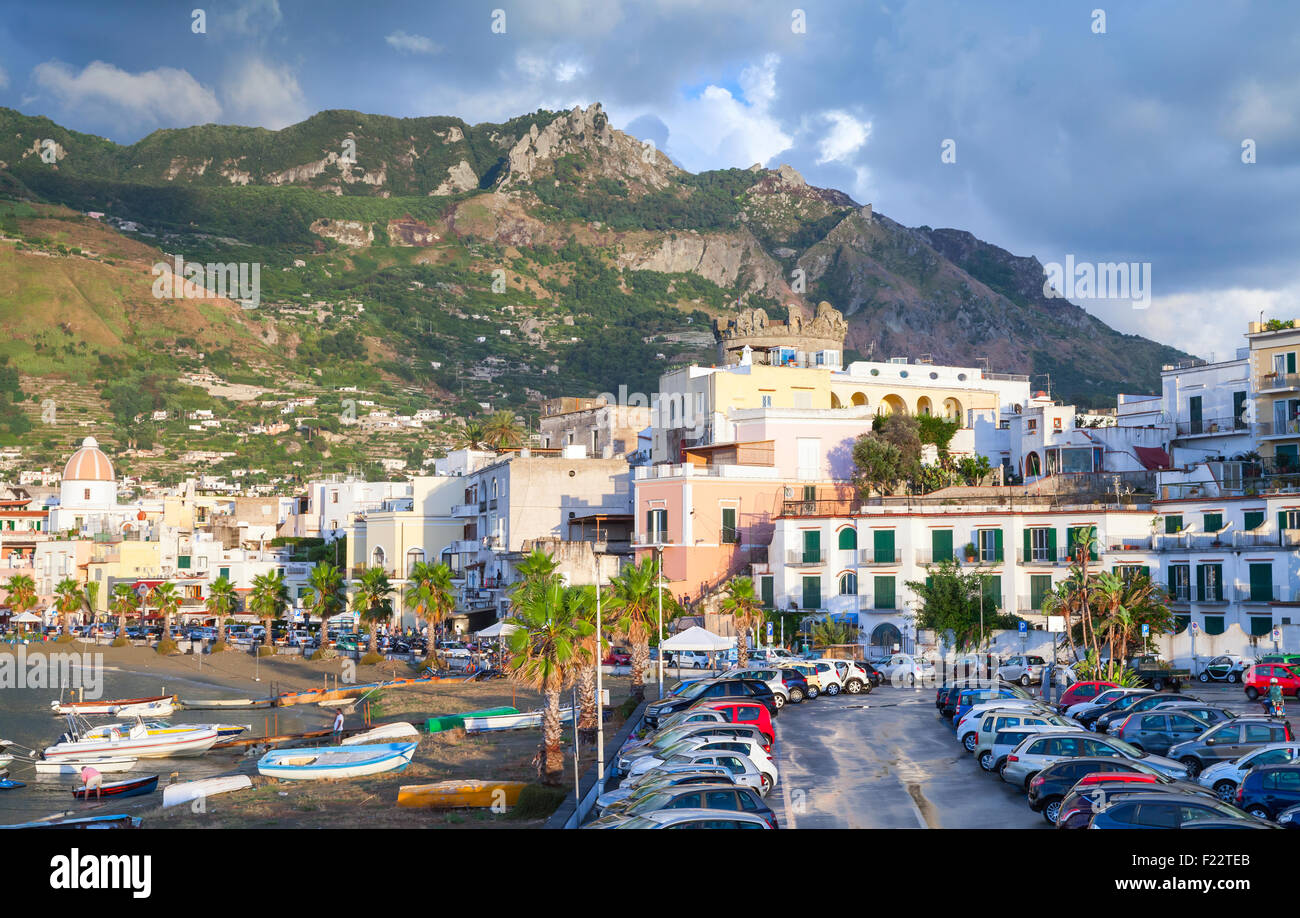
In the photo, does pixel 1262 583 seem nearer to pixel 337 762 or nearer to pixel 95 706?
pixel 337 762

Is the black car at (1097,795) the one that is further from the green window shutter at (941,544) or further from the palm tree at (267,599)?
the palm tree at (267,599)

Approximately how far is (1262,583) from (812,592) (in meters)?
19.0

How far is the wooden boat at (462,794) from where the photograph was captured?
28.9 metres

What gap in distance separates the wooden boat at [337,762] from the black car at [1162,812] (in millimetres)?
25752

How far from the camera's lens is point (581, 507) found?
77.2m

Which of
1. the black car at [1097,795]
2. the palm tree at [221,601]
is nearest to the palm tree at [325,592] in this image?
the palm tree at [221,601]

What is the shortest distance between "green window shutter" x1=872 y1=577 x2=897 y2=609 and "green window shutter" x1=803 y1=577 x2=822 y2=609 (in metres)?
2.78

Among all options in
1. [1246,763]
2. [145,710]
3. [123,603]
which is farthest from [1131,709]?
[123,603]

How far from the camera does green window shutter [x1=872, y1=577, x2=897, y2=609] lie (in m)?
56.0

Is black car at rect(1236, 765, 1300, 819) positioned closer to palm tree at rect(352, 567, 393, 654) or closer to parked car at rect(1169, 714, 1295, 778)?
parked car at rect(1169, 714, 1295, 778)

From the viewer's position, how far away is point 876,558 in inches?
2238

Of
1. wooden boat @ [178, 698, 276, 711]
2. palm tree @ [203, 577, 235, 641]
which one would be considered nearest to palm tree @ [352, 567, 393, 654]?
wooden boat @ [178, 698, 276, 711]
